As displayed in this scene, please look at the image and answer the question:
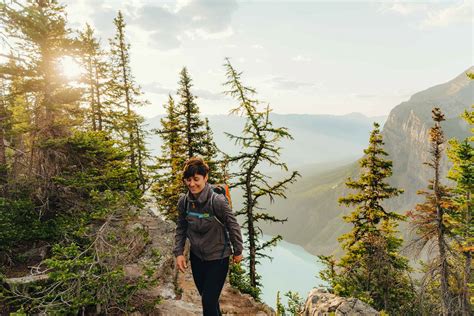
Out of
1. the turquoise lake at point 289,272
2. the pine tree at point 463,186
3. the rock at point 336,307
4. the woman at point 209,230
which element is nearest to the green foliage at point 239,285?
the rock at point 336,307

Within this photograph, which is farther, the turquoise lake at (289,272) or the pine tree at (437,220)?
the turquoise lake at (289,272)

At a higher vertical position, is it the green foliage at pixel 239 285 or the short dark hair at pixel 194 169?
the short dark hair at pixel 194 169

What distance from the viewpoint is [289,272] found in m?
147

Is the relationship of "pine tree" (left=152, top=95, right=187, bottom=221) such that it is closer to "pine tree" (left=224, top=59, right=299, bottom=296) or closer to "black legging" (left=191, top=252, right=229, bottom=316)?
"pine tree" (left=224, top=59, right=299, bottom=296)

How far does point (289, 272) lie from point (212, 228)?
15774 cm

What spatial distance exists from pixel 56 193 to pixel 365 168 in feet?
55.1

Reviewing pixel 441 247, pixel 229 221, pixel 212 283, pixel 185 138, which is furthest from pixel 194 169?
pixel 185 138

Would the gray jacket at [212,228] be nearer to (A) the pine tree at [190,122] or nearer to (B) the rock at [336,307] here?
(B) the rock at [336,307]

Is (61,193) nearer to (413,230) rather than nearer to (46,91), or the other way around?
(46,91)

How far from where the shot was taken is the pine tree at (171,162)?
1958 centimetres

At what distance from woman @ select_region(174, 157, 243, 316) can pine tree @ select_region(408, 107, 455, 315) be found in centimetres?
1182

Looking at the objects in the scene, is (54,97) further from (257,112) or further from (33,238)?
(257,112)

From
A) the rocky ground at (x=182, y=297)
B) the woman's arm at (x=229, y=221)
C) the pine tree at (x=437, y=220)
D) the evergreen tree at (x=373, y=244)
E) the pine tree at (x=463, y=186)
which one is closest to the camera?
the woman's arm at (x=229, y=221)

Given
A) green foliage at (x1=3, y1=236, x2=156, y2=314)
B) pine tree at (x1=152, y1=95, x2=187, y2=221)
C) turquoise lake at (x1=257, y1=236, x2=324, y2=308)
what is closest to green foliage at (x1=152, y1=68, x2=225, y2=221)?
pine tree at (x1=152, y1=95, x2=187, y2=221)
